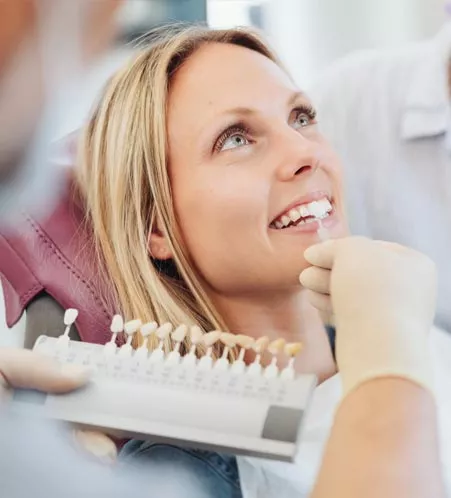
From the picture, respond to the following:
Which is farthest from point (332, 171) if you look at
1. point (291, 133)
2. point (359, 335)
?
point (359, 335)

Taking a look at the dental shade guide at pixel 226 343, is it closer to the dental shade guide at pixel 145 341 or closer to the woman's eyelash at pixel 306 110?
the dental shade guide at pixel 145 341

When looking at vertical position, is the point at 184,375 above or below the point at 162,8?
below

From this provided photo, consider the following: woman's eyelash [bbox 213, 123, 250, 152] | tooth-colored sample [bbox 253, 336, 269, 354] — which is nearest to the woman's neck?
tooth-colored sample [bbox 253, 336, 269, 354]

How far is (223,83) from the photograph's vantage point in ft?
1.84

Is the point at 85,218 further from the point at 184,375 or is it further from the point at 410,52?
the point at 410,52

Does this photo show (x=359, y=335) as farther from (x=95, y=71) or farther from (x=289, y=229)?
(x=95, y=71)

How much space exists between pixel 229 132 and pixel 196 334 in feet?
0.46

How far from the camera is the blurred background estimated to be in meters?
0.60

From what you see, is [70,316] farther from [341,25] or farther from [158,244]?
[341,25]

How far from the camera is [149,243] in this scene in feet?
1.85

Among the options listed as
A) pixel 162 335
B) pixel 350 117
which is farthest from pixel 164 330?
pixel 350 117

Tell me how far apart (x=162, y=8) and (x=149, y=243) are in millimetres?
178

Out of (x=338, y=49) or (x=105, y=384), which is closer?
(x=105, y=384)

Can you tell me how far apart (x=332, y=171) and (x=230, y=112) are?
0.29 ft
